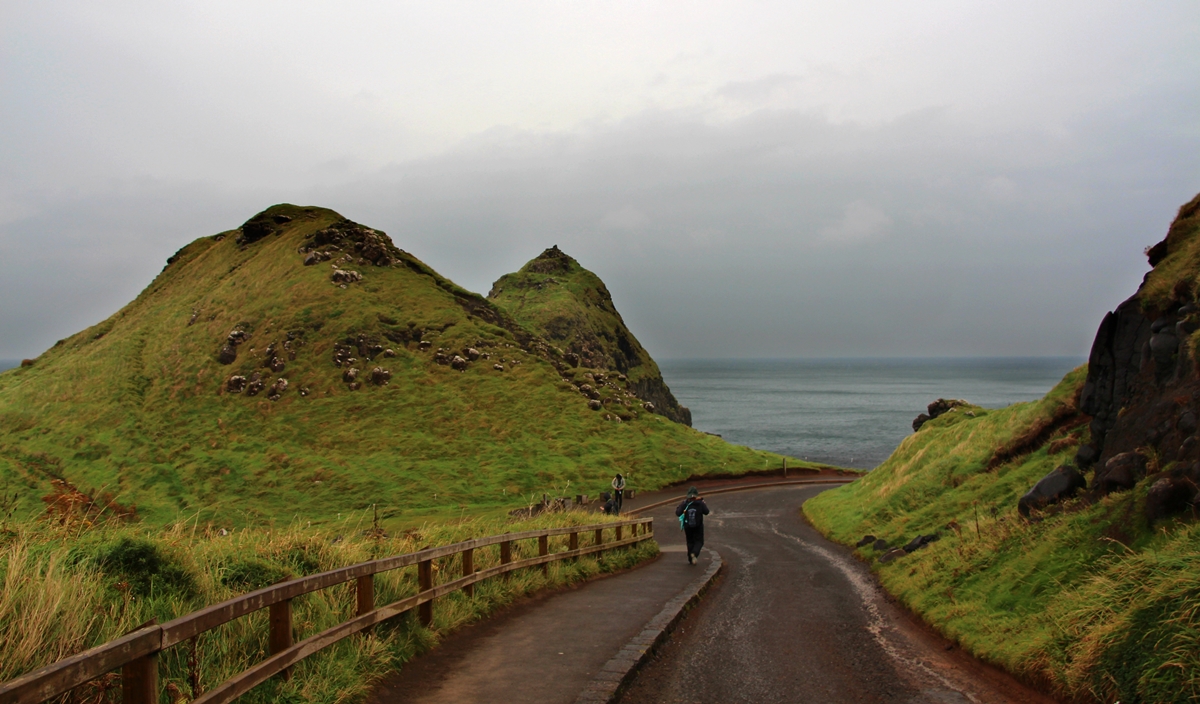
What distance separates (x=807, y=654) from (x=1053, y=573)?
Result: 3976mm

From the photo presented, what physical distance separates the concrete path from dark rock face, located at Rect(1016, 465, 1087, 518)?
7.11 metres

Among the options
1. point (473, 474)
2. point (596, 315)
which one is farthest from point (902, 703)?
point (596, 315)

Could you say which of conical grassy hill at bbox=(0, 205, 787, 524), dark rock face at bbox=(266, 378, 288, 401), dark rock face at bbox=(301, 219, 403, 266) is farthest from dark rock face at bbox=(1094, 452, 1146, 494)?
dark rock face at bbox=(301, 219, 403, 266)

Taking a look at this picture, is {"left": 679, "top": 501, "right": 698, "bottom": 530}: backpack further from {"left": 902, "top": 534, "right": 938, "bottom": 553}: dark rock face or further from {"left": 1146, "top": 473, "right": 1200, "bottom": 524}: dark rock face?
{"left": 1146, "top": 473, "right": 1200, "bottom": 524}: dark rock face

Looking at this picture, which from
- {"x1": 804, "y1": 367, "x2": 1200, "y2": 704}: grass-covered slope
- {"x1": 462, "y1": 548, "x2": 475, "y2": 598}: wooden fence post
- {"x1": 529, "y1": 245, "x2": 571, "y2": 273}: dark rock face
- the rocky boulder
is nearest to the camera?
{"x1": 804, "y1": 367, "x2": 1200, "y2": 704}: grass-covered slope

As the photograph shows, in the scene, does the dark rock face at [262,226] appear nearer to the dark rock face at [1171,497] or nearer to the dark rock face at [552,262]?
the dark rock face at [552,262]

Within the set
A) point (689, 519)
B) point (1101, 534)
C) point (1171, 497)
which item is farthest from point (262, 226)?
point (1171, 497)

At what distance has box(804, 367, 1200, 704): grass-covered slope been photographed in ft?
23.9

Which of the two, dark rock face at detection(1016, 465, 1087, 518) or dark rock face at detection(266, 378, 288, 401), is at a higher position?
dark rock face at detection(266, 378, 288, 401)

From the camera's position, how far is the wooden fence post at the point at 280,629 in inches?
249

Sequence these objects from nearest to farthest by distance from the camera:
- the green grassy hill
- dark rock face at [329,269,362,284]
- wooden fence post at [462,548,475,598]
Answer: the green grassy hill, wooden fence post at [462,548,475,598], dark rock face at [329,269,362,284]

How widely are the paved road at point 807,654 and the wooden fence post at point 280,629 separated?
11.5 feet

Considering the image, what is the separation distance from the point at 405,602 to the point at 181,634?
3.86 meters

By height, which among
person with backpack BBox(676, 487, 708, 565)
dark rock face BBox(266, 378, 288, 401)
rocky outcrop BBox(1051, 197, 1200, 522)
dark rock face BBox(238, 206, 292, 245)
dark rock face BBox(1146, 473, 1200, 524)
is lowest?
person with backpack BBox(676, 487, 708, 565)
